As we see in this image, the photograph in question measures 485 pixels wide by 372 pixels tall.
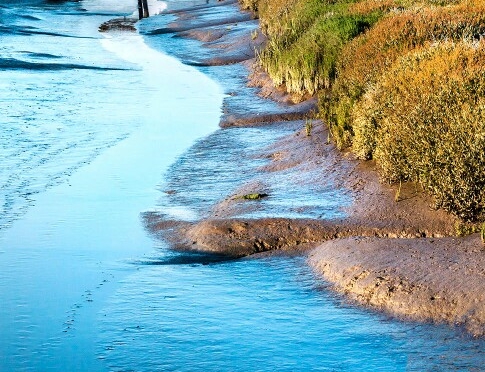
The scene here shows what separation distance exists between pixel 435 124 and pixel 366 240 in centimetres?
168

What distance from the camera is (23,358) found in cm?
729

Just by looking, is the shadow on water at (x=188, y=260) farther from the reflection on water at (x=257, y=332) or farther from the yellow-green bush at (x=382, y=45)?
the yellow-green bush at (x=382, y=45)

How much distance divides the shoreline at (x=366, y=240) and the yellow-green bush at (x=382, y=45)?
0.48 meters

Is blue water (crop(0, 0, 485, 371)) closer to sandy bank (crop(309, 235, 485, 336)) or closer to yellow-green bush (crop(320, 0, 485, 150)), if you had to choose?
sandy bank (crop(309, 235, 485, 336))

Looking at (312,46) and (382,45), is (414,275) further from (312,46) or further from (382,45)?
(312,46)

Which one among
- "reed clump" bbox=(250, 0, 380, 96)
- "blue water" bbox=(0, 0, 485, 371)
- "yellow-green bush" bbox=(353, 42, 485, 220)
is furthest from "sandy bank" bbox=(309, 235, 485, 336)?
"reed clump" bbox=(250, 0, 380, 96)

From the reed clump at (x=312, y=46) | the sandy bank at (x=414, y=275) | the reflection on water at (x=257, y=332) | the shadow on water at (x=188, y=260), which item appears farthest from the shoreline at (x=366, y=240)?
the reed clump at (x=312, y=46)

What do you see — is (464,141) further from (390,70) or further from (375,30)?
(375,30)

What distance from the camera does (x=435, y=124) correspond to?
1038cm

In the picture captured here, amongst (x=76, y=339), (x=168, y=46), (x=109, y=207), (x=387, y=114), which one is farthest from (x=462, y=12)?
(x=168, y=46)

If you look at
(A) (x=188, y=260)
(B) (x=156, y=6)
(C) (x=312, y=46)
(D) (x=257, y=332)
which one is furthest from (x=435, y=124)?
(B) (x=156, y=6)

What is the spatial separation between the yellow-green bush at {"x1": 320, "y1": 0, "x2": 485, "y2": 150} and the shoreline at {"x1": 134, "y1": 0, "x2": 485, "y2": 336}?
476 mm

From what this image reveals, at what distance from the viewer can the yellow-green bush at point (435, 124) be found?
9.45m

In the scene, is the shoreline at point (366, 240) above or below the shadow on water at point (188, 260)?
above
